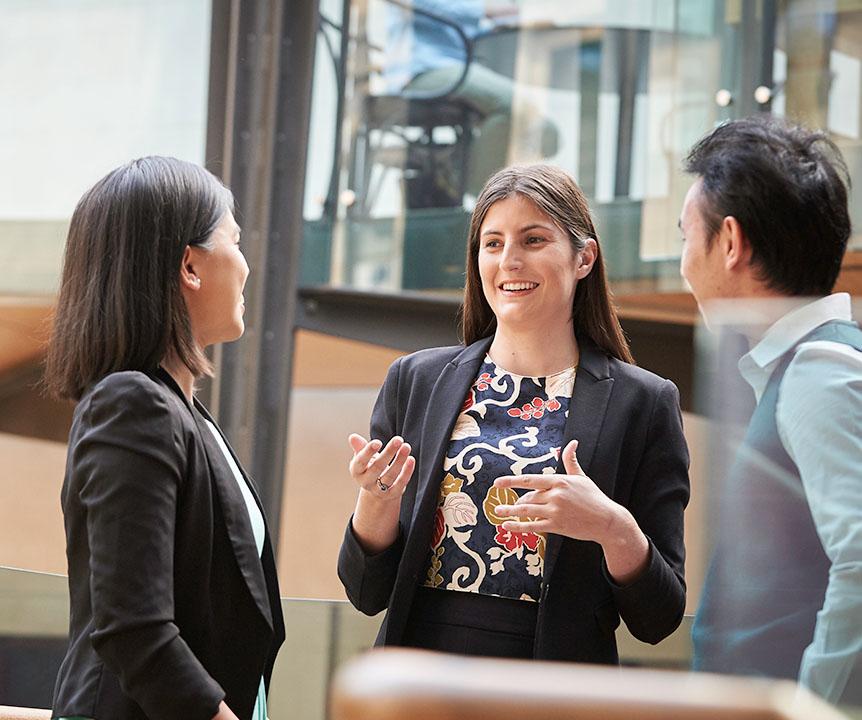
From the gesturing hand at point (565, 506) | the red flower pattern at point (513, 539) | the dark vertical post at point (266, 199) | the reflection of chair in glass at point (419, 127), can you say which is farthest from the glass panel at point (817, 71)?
the gesturing hand at point (565, 506)

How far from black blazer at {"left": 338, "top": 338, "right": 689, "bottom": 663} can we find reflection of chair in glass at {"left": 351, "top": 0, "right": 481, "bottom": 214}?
4.16 metres

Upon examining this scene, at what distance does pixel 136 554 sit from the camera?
1570 mm

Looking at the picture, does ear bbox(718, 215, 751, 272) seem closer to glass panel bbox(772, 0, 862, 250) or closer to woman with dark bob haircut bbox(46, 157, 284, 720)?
woman with dark bob haircut bbox(46, 157, 284, 720)

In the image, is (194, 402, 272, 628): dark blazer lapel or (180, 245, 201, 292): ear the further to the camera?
(180, 245, 201, 292): ear

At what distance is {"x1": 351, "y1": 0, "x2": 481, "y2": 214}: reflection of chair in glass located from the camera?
620cm

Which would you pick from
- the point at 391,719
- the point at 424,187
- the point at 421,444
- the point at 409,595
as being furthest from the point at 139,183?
the point at 424,187

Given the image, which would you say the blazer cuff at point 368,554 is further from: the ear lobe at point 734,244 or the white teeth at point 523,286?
the ear lobe at point 734,244

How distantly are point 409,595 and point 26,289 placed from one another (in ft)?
17.5

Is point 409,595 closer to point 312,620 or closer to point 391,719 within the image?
point 312,620

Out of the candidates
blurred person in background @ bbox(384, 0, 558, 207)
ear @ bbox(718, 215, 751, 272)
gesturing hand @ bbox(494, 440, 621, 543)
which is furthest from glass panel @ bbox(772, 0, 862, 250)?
gesturing hand @ bbox(494, 440, 621, 543)

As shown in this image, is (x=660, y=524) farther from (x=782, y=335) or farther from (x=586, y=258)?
(x=782, y=335)

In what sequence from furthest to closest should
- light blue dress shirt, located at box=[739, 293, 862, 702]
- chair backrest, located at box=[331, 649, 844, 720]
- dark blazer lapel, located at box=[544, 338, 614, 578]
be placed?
1. dark blazer lapel, located at box=[544, 338, 614, 578]
2. light blue dress shirt, located at box=[739, 293, 862, 702]
3. chair backrest, located at box=[331, 649, 844, 720]

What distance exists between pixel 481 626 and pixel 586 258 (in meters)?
0.70

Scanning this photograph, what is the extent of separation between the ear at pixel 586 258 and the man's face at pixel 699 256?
189mm
